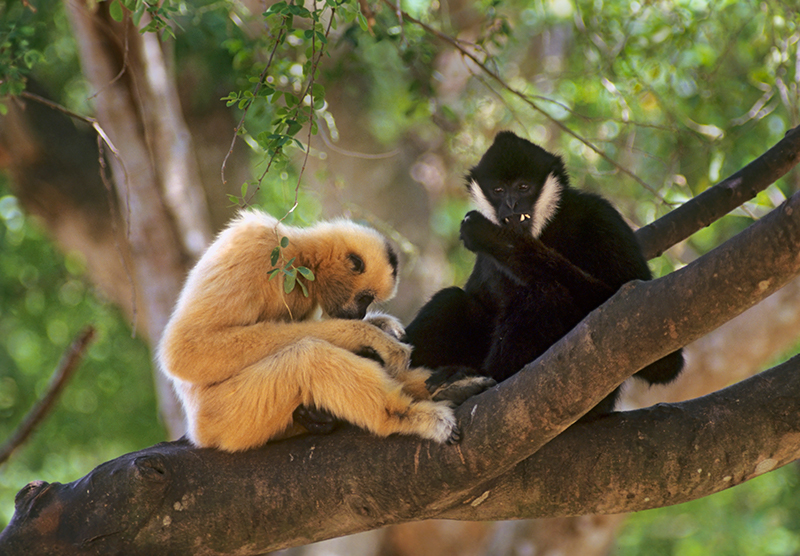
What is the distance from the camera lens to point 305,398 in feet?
9.31

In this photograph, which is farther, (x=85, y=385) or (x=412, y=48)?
(x=85, y=385)

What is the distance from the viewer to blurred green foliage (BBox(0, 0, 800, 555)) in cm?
593

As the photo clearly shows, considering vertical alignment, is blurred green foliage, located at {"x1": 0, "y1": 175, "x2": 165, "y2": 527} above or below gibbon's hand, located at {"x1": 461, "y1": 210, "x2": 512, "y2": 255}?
above

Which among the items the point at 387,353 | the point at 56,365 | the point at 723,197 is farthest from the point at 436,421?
the point at 56,365

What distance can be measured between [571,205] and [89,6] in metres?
3.55

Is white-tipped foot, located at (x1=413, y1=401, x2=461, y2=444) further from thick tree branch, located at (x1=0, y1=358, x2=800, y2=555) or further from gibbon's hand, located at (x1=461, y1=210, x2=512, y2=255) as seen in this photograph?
gibbon's hand, located at (x1=461, y1=210, x2=512, y2=255)

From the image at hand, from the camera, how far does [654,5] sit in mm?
5547

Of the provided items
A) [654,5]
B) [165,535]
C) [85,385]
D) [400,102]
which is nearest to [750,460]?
[165,535]

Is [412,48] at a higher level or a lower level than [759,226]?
higher

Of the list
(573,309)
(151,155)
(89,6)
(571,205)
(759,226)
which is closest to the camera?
(759,226)

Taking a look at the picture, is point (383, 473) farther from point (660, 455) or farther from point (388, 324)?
point (388, 324)

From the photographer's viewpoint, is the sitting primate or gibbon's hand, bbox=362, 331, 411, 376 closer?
the sitting primate

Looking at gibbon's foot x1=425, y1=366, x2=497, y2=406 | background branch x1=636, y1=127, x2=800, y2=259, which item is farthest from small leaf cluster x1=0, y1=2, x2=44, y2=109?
background branch x1=636, y1=127, x2=800, y2=259

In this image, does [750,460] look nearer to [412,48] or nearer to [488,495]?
[488,495]
